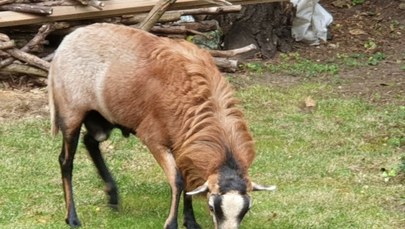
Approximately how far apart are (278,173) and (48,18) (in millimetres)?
3490

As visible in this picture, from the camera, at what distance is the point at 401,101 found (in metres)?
10.3

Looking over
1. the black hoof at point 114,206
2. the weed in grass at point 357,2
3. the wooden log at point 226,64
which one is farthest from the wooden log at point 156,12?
the weed in grass at point 357,2

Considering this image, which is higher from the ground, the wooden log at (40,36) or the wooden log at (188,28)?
the wooden log at (40,36)

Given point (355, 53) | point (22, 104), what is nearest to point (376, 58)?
point (355, 53)

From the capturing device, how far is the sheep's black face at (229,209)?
539 cm

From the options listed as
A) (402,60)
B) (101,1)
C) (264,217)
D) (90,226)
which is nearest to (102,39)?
(90,226)

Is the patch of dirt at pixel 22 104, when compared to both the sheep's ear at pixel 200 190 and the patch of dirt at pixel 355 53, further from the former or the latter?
the sheep's ear at pixel 200 190

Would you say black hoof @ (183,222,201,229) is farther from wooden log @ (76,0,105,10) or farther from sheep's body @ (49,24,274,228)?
wooden log @ (76,0,105,10)

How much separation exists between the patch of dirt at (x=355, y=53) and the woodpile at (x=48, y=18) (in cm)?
35

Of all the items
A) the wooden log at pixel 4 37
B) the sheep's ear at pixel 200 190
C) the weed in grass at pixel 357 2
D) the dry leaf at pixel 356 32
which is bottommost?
the weed in grass at pixel 357 2

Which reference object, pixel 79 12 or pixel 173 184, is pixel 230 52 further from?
pixel 173 184

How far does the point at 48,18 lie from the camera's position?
32.2 feet

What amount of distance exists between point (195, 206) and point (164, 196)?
381 mm

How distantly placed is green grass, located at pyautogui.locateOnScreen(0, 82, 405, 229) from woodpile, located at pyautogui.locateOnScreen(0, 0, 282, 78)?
1029mm
